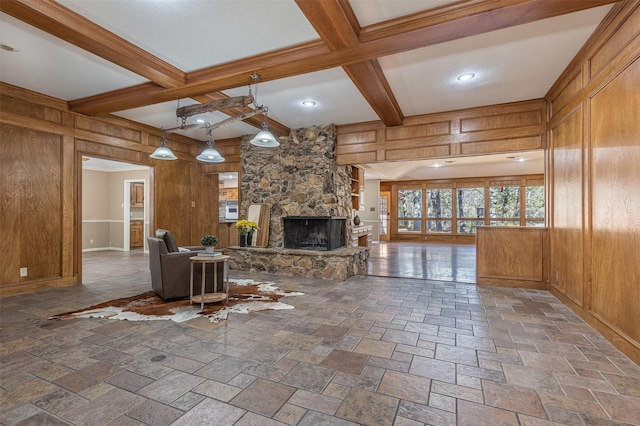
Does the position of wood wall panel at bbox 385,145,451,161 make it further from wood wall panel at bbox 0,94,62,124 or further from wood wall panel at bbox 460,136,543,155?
wood wall panel at bbox 0,94,62,124

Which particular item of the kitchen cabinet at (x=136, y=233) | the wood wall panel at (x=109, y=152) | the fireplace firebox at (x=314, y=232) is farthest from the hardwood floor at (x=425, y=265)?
the kitchen cabinet at (x=136, y=233)

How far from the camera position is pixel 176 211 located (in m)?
6.87

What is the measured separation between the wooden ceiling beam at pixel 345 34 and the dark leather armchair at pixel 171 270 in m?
3.05

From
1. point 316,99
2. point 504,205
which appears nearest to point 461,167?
point 504,205

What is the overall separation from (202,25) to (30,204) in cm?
397

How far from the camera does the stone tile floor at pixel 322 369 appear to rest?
1753 mm

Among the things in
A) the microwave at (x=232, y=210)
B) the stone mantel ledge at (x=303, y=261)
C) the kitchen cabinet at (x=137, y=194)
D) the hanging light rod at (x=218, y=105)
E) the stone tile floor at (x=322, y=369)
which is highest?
the hanging light rod at (x=218, y=105)

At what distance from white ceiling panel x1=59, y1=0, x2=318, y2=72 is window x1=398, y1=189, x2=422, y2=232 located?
35.2 feet

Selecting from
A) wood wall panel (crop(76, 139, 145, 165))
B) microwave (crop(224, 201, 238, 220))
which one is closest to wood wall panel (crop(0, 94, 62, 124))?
wood wall panel (crop(76, 139, 145, 165))

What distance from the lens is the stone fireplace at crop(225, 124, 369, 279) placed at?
562cm

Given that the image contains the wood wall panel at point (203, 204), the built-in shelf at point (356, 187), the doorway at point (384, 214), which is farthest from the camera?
the doorway at point (384, 214)

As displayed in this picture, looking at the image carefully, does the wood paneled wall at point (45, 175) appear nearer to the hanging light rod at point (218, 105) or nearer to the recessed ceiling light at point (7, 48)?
the recessed ceiling light at point (7, 48)

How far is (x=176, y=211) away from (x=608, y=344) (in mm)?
7219

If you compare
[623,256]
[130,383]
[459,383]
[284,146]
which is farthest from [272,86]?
[623,256]
